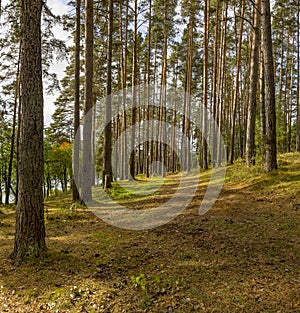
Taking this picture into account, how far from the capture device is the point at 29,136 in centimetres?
520

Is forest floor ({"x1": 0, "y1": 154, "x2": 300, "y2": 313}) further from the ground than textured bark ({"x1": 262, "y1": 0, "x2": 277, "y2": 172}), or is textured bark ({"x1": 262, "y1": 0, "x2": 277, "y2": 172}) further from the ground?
textured bark ({"x1": 262, "y1": 0, "x2": 277, "y2": 172})

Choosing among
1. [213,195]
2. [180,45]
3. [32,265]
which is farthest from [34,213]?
[180,45]

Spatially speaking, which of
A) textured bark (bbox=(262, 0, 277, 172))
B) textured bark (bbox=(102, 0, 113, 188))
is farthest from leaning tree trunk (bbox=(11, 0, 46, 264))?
textured bark (bbox=(102, 0, 113, 188))

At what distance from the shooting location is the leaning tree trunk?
5176 mm

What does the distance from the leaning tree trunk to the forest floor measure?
1.57ft

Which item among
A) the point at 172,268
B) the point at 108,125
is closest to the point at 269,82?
the point at 108,125

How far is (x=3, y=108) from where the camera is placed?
15797 mm

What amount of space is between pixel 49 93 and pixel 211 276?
505 inches

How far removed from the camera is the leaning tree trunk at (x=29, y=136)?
17.0 feet

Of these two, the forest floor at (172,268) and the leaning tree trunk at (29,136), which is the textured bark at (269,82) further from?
the leaning tree trunk at (29,136)

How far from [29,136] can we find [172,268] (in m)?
3.35

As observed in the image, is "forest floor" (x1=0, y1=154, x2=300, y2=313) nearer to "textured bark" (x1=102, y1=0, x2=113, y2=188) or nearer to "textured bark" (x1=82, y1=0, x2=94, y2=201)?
"textured bark" (x1=82, y1=0, x2=94, y2=201)

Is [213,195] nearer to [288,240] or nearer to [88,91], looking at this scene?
[288,240]

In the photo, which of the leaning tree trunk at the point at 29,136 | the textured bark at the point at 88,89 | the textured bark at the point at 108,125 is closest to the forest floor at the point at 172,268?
the leaning tree trunk at the point at 29,136
